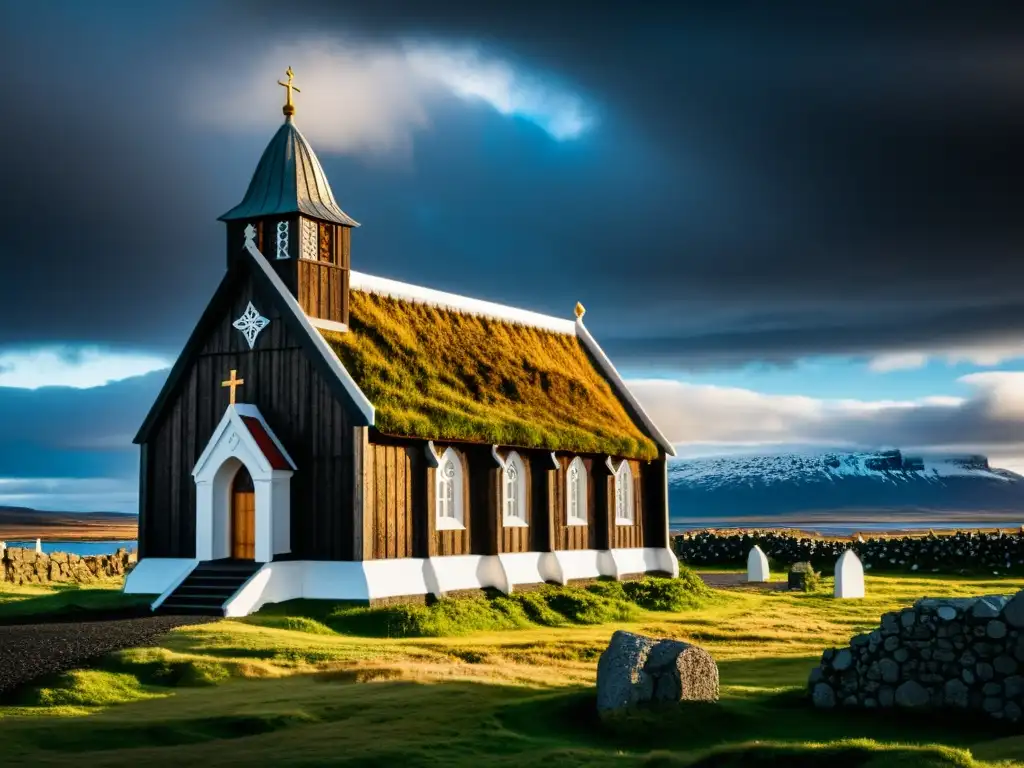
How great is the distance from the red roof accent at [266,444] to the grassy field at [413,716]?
4.93 metres

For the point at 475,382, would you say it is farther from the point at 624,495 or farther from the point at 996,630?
the point at 996,630

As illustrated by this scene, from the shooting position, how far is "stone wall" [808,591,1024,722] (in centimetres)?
1717

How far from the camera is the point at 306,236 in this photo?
33344mm

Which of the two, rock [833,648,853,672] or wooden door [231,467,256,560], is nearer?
rock [833,648,853,672]

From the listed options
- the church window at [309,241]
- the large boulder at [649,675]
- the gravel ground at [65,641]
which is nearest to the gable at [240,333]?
the church window at [309,241]

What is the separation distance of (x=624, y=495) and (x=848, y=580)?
8049mm

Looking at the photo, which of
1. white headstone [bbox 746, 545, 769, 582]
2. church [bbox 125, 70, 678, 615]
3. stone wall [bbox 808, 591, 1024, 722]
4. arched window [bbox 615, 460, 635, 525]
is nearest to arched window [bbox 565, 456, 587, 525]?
church [bbox 125, 70, 678, 615]

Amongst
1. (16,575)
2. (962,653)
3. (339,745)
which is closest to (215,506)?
(16,575)

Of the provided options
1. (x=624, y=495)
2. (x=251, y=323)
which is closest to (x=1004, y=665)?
(x=251, y=323)

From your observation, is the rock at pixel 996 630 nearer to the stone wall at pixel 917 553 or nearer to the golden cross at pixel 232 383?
the golden cross at pixel 232 383

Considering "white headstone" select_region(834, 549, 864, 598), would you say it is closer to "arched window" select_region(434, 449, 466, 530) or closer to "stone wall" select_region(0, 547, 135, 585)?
"arched window" select_region(434, 449, 466, 530)

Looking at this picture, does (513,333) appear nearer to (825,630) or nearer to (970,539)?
(825,630)

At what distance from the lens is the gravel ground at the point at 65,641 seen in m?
20.9

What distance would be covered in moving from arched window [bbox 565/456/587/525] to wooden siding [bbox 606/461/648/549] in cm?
115
